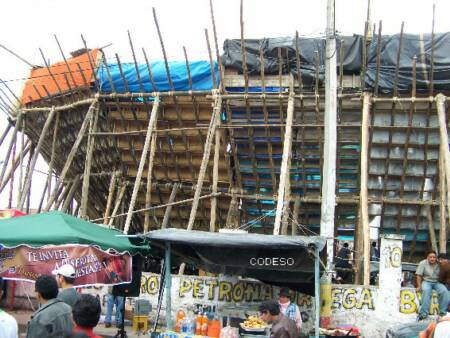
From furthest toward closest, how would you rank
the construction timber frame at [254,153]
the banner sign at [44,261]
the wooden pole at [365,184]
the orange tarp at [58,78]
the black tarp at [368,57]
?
the orange tarp at [58,78] < the construction timber frame at [254,153] < the black tarp at [368,57] < the wooden pole at [365,184] < the banner sign at [44,261]

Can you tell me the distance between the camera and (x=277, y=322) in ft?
21.1

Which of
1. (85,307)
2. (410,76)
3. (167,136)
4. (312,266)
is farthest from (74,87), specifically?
(85,307)

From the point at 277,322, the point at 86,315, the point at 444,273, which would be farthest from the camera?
the point at 444,273

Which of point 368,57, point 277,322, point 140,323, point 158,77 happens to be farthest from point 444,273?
point 158,77

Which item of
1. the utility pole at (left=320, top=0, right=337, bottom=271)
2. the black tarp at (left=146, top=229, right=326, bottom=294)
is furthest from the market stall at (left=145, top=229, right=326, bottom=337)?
the utility pole at (left=320, top=0, right=337, bottom=271)

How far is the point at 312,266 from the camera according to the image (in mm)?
8922

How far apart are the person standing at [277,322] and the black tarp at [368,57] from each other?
8.37 metres

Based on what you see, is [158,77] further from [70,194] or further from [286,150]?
[70,194]

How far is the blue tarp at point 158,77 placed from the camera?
15.0 m

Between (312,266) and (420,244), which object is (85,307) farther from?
(420,244)

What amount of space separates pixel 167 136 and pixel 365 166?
220 inches

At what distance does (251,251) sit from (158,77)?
7.55 m

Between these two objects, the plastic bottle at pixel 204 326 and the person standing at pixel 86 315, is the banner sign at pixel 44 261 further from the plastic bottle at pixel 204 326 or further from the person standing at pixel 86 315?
the person standing at pixel 86 315

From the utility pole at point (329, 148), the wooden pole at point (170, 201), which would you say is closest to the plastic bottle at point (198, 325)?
the utility pole at point (329, 148)
